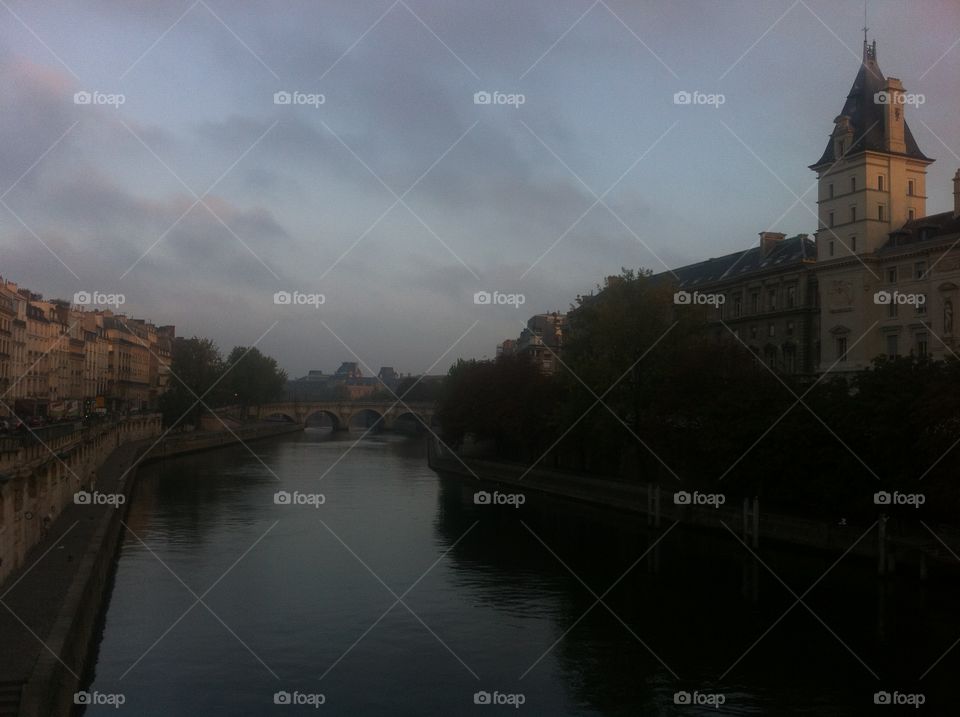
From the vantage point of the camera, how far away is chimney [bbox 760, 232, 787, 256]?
5259 centimetres

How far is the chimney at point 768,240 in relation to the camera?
52.6 m

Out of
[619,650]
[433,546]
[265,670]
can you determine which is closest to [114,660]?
[265,670]

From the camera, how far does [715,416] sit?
31094 mm

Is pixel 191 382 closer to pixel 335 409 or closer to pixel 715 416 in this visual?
pixel 335 409

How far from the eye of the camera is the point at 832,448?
26328 millimetres

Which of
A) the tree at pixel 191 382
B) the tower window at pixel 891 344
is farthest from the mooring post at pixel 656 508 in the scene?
the tree at pixel 191 382

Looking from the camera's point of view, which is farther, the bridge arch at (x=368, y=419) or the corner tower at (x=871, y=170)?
the bridge arch at (x=368, y=419)

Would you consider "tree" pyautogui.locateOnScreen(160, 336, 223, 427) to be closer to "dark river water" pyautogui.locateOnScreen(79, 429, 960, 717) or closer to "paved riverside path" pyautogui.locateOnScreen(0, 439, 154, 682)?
"dark river water" pyautogui.locateOnScreen(79, 429, 960, 717)

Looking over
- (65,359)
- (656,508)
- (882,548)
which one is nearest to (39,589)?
(882,548)

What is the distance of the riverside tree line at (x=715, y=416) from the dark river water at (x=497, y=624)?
2.34 metres

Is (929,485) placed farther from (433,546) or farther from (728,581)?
(433,546)

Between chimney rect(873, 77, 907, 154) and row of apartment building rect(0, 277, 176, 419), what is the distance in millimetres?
37915

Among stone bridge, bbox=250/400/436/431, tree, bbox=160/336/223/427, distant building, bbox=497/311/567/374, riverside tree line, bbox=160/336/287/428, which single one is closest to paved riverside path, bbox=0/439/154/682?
riverside tree line, bbox=160/336/287/428

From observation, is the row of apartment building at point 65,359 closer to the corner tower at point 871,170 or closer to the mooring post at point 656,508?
the mooring post at point 656,508
